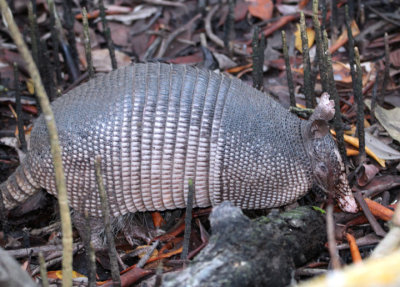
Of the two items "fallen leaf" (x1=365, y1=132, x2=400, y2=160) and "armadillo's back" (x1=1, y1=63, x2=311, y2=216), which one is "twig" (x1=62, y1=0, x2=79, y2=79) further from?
"fallen leaf" (x1=365, y1=132, x2=400, y2=160)

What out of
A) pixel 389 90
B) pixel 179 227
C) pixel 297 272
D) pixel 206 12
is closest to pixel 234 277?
pixel 297 272

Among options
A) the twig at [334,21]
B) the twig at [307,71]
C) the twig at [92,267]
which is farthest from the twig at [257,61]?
the twig at [92,267]

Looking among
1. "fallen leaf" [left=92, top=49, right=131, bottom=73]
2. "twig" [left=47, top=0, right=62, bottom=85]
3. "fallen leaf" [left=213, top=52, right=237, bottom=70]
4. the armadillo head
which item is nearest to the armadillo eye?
the armadillo head

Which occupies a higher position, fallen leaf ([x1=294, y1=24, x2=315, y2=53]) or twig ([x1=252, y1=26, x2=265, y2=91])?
twig ([x1=252, y1=26, x2=265, y2=91])

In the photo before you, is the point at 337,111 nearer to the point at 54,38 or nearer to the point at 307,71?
the point at 307,71

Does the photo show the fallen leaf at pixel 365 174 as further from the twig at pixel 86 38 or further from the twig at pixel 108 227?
the twig at pixel 86 38

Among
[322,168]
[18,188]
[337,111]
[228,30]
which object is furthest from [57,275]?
[228,30]
